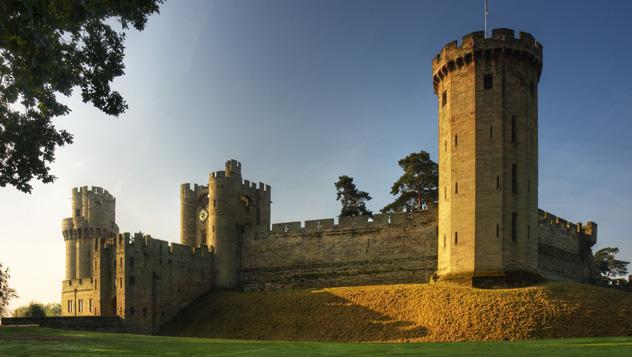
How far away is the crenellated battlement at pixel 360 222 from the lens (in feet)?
137

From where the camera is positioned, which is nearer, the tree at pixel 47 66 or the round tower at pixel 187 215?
the tree at pixel 47 66

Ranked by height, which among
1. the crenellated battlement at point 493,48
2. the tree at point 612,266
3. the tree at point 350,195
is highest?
the crenellated battlement at point 493,48

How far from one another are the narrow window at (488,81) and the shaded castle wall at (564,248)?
36.4 feet

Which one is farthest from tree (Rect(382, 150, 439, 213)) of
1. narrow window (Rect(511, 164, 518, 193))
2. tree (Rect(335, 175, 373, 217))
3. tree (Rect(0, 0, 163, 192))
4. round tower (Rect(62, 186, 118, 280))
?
tree (Rect(0, 0, 163, 192))

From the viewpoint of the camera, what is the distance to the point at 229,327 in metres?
38.4

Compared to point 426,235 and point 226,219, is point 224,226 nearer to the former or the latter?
point 226,219

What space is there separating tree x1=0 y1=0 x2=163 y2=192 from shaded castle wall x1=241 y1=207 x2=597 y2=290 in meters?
25.8

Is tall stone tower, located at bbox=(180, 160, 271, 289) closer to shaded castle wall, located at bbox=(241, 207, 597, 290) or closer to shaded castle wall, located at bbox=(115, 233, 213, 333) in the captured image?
shaded castle wall, located at bbox=(241, 207, 597, 290)

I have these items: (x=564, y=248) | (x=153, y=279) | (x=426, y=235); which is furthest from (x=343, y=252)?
(x=564, y=248)

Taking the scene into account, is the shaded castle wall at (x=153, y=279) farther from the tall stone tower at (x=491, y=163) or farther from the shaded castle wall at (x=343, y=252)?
the tall stone tower at (x=491, y=163)

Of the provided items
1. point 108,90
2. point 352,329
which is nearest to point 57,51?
point 108,90

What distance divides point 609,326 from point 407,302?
10149 millimetres

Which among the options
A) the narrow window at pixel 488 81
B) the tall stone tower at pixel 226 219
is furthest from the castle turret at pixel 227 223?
the narrow window at pixel 488 81

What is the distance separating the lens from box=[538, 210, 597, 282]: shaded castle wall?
41.2 m
